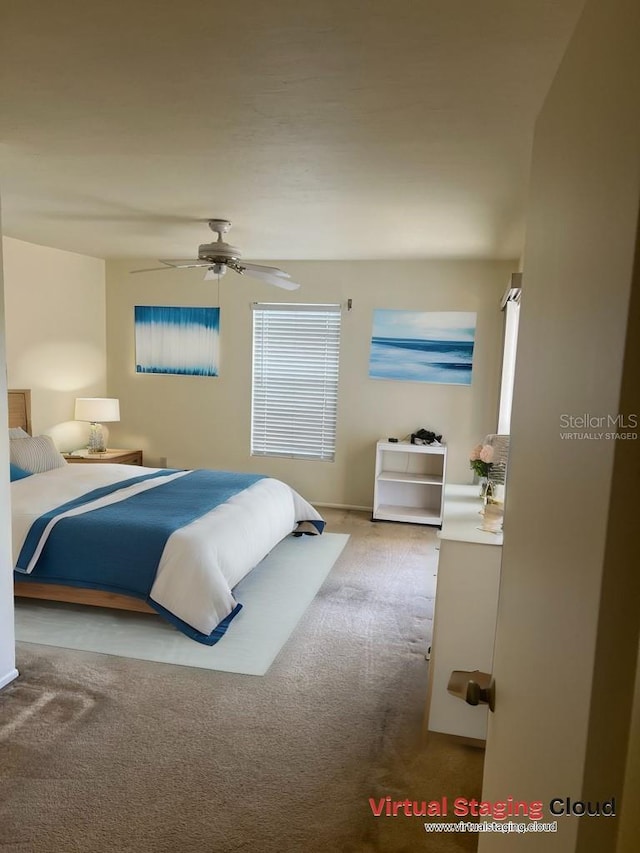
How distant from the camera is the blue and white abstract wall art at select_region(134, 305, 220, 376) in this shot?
627 cm

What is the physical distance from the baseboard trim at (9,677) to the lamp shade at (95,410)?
3344mm

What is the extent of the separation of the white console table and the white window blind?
3.67 metres

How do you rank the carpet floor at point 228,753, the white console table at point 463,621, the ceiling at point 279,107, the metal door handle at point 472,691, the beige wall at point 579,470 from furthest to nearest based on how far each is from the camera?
1. the white console table at point 463,621
2. the carpet floor at point 228,753
3. the ceiling at point 279,107
4. the metal door handle at point 472,691
5. the beige wall at point 579,470

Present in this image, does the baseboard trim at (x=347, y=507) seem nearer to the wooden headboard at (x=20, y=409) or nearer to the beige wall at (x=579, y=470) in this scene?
the wooden headboard at (x=20, y=409)

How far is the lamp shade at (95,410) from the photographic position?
584cm

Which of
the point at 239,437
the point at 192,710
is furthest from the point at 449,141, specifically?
the point at 239,437

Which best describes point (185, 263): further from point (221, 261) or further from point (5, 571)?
point (5, 571)

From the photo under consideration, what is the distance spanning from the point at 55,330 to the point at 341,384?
2.87 meters

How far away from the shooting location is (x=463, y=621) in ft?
8.09

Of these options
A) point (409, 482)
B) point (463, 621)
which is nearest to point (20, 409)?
point (409, 482)

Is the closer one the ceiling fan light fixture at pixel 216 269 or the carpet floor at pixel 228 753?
the carpet floor at pixel 228 753

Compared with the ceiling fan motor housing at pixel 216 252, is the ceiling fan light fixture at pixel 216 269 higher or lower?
lower

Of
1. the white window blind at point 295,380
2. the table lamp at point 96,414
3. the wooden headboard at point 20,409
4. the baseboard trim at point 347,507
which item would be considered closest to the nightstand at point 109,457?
the table lamp at point 96,414

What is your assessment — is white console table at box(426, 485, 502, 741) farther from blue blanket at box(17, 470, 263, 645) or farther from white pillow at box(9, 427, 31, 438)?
white pillow at box(9, 427, 31, 438)
